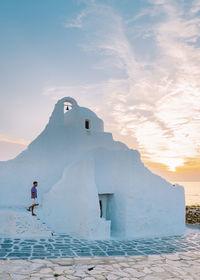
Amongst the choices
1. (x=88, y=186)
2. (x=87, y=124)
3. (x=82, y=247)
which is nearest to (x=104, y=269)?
(x=82, y=247)

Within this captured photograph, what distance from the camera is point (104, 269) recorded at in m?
6.93

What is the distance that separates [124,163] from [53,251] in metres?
5.76

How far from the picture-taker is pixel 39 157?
1375cm

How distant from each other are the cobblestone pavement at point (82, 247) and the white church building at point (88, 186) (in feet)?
3.06

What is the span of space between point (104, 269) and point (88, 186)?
4626 millimetres

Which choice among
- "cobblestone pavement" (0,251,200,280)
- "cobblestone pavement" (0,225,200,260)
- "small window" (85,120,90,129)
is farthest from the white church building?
"cobblestone pavement" (0,251,200,280)

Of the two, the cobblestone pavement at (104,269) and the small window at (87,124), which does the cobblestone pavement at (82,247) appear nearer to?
the cobblestone pavement at (104,269)

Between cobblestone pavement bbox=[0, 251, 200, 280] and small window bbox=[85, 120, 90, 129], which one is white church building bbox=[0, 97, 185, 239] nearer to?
small window bbox=[85, 120, 90, 129]

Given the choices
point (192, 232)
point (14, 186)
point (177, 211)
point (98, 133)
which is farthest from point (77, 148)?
point (192, 232)

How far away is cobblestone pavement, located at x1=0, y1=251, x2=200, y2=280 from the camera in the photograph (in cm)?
636

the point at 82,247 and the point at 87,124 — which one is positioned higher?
the point at 87,124

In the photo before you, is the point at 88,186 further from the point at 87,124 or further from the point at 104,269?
the point at 87,124

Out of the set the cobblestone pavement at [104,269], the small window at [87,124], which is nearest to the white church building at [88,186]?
the small window at [87,124]

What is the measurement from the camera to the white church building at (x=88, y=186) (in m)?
11.2
